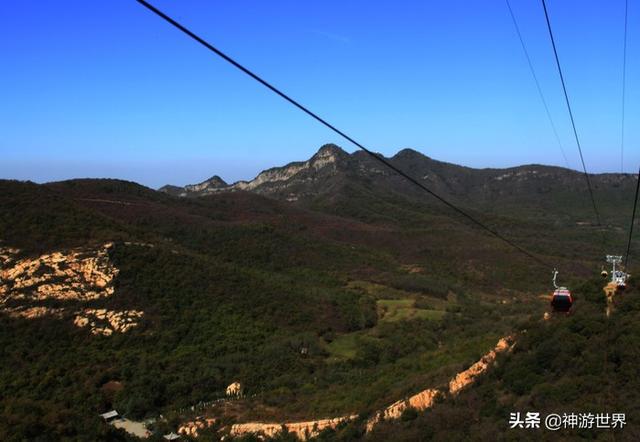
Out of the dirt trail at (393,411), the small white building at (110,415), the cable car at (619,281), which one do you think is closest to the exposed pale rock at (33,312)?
the small white building at (110,415)

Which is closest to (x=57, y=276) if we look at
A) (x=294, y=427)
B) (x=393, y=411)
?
(x=294, y=427)

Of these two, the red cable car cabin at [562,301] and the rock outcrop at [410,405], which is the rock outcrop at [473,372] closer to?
the rock outcrop at [410,405]

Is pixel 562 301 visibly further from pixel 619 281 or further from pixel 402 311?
pixel 402 311

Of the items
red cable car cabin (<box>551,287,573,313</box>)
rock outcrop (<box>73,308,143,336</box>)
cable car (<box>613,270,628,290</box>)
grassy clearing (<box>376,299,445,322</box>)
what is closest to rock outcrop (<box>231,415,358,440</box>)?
red cable car cabin (<box>551,287,573,313</box>)

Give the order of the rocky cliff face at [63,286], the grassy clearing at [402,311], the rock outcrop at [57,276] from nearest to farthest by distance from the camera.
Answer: the rocky cliff face at [63,286] < the rock outcrop at [57,276] < the grassy clearing at [402,311]

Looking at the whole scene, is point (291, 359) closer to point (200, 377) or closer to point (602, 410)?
point (200, 377)

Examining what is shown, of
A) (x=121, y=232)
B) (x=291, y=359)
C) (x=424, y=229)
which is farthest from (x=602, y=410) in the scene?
(x=424, y=229)

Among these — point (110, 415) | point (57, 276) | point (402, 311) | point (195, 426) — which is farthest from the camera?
point (402, 311)
